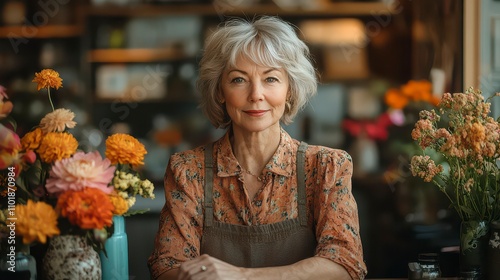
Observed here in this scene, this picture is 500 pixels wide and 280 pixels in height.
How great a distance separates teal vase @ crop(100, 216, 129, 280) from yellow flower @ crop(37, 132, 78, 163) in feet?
0.93

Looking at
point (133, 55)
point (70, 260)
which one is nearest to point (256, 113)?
point (70, 260)

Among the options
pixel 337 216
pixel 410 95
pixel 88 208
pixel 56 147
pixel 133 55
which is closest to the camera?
pixel 88 208

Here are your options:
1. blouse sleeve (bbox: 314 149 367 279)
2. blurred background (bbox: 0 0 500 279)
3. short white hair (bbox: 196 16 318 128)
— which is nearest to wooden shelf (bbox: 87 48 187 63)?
blurred background (bbox: 0 0 500 279)

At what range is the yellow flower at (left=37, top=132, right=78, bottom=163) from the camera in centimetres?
178

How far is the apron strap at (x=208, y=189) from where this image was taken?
86.0 inches

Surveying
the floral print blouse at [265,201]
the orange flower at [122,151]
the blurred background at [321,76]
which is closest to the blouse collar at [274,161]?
the floral print blouse at [265,201]

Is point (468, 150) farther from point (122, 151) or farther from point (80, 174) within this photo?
point (80, 174)

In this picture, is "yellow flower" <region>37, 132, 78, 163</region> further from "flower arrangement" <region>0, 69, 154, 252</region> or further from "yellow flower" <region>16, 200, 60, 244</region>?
"yellow flower" <region>16, 200, 60, 244</region>

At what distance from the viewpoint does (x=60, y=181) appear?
171 cm

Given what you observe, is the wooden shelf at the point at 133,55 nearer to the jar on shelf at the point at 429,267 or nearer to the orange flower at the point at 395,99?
the orange flower at the point at 395,99

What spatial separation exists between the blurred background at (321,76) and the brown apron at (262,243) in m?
1.12

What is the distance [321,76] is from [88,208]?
1854 millimetres

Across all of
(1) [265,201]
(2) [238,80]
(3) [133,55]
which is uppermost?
(3) [133,55]

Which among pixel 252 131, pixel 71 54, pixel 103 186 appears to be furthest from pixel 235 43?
pixel 71 54
